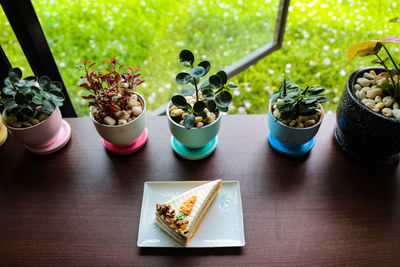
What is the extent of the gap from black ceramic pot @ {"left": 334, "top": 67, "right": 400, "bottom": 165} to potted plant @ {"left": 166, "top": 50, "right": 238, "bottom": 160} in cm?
29

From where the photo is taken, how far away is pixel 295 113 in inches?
31.3

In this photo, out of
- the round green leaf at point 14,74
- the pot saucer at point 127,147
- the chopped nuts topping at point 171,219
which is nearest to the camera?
the chopped nuts topping at point 171,219

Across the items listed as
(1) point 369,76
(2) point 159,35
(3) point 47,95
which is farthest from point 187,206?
(2) point 159,35

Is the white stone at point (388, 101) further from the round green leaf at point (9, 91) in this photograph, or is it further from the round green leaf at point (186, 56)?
the round green leaf at point (9, 91)

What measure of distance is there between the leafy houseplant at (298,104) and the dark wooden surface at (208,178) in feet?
0.44

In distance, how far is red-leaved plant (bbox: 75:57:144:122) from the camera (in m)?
0.78

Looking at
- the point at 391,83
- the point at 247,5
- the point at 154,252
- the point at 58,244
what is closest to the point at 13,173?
the point at 58,244

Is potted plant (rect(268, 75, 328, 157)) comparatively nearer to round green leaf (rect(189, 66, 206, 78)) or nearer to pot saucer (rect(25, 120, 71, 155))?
round green leaf (rect(189, 66, 206, 78))

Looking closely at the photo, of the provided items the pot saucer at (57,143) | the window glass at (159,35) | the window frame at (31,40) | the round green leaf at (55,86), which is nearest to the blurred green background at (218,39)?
the window glass at (159,35)

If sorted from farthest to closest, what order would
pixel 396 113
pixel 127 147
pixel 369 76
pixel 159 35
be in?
pixel 159 35 < pixel 127 147 < pixel 369 76 < pixel 396 113

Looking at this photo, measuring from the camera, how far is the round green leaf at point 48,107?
0.79 metres

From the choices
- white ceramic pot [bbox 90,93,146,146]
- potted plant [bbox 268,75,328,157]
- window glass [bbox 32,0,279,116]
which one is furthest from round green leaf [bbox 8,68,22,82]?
window glass [bbox 32,0,279,116]

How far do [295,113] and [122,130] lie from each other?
0.45 m

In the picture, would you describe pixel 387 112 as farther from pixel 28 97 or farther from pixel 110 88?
pixel 28 97
